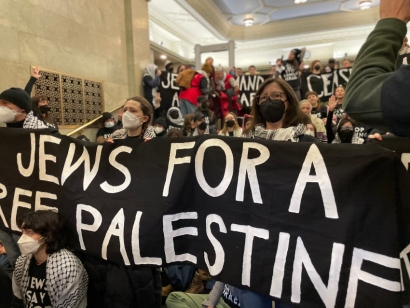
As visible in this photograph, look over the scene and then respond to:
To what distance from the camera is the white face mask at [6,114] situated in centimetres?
220

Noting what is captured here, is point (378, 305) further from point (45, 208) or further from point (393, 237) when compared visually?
point (45, 208)

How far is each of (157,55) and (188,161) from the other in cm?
854

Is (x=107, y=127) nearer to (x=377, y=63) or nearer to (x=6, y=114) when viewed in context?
(x=6, y=114)

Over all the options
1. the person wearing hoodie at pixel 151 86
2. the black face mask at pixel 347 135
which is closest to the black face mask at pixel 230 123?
the black face mask at pixel 347 135

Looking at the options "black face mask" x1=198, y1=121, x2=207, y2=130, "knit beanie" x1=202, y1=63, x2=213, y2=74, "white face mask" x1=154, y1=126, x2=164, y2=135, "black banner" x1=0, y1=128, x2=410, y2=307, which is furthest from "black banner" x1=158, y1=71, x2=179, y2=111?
"black banner" x1=0, y1=128, x2=410, y2=307

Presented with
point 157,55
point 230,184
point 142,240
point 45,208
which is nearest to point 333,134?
point 230,184

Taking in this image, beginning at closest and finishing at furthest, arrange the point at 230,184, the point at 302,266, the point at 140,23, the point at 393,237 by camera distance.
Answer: the point at 393,237
the point at 302,266
the point at 230,184
the point at 140,23

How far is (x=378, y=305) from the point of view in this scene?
43.3 inches

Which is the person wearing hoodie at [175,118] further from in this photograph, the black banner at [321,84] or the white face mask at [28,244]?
the white face mask at [28,244]

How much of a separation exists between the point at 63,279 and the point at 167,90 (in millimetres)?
4773

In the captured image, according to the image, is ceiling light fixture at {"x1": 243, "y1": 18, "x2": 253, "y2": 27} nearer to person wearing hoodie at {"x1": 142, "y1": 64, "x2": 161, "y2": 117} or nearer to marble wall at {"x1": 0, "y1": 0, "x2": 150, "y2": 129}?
marble wall at {"x1": 0, "y1": 0, "x2": 150, "y2": 129}

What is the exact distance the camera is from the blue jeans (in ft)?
19.1

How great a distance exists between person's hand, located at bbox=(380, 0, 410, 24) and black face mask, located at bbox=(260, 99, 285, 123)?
967mm

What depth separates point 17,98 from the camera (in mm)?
2250
